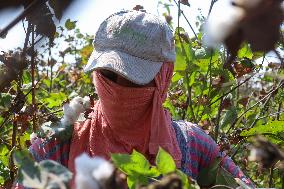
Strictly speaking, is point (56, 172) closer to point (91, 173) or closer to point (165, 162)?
point (91, 173)

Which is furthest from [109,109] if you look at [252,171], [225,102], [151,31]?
[252,171]

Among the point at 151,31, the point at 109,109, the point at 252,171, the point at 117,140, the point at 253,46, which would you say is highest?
the point at 151,31

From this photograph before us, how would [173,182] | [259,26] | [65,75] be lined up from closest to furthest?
[259,26], [173,182], [65,75]

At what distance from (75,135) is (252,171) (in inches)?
82.1

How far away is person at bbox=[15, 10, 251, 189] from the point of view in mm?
1549

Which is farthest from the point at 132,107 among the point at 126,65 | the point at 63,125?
the point at 63,125

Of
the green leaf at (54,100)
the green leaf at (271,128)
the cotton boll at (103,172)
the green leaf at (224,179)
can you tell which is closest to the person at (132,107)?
the green leaf at (271,128)

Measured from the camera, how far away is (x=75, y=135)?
1.64m

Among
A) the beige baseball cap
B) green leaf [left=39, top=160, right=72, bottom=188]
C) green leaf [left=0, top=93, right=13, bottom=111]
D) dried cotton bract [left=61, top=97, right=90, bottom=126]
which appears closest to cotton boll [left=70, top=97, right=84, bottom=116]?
dried cotton bract [left=61, top=97, right=90, bottom=126]

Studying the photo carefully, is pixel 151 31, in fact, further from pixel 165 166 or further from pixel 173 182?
pixel 173 182

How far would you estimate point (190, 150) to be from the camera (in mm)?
1712

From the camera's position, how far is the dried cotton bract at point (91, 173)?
374 mm

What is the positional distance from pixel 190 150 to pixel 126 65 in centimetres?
39

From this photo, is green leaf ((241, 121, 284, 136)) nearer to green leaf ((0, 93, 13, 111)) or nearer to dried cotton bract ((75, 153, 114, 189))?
green leaf ((0, 93, 13, 111))
